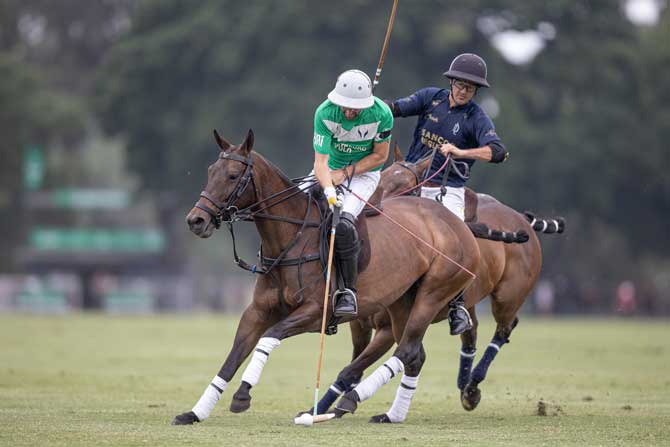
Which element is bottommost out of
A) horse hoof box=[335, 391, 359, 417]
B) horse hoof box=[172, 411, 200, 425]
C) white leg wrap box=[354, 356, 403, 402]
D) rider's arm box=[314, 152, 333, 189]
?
horse hoof box=[172, 411, 200, 425]

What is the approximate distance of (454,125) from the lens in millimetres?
12406

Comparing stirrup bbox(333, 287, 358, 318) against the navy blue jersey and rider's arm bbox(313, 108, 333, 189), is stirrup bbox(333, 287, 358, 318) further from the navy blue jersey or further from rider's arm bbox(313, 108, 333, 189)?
the navy blue jersey

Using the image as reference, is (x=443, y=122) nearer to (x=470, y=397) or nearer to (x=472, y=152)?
(x=472, y=152)

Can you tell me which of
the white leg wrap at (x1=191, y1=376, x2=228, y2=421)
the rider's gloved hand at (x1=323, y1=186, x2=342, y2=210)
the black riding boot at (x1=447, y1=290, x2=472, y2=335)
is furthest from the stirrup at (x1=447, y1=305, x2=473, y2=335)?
the white leg wrap at (x1=191, y1=376, x2=228, y2=421)

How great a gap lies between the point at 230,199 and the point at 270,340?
4.09ft

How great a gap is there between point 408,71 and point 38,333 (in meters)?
22.9

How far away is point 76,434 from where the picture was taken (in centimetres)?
977

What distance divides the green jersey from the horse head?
719 millimetres

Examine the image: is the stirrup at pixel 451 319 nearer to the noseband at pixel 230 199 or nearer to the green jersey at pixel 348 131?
the green jersey at pixel 348 131

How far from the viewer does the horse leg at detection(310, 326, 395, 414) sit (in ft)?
37.4

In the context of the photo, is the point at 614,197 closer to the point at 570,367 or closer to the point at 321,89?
the point at 321,89

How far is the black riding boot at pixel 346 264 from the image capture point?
10.7 meters

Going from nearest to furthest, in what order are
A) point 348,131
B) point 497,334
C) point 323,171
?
point 323,171, point 348,131, point 497,334

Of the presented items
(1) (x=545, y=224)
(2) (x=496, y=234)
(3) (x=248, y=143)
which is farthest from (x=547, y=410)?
(3) (x=248, y=143)
